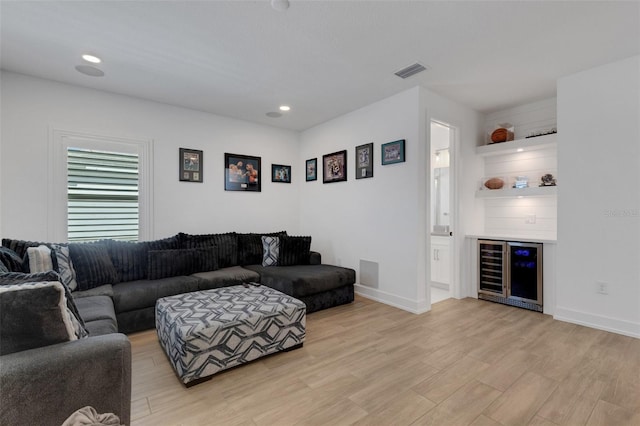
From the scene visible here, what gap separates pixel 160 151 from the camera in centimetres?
409

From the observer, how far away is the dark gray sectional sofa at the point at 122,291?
119 centimetres

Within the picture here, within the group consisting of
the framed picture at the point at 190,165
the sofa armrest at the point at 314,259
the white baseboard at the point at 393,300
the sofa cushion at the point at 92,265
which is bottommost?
the white baseboard at the point at 393,300

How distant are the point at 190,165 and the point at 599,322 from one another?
17.5ft

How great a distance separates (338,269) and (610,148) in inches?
128

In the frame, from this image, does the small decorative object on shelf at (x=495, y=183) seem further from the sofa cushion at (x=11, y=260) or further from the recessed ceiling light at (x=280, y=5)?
the sofa cushion at (x=11, y=260)

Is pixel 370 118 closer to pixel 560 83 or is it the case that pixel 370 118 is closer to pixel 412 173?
pixel 412 173

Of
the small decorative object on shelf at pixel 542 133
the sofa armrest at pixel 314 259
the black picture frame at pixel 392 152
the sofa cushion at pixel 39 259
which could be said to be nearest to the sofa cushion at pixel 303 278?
the sofa armrest at pixel 314 259

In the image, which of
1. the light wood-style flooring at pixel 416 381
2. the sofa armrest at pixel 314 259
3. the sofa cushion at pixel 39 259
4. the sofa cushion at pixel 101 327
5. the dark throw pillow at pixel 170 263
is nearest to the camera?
the light wood-style flooring at pixel 416 381

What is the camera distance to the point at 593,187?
10.3 feet

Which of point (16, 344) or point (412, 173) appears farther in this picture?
point (412, 173)

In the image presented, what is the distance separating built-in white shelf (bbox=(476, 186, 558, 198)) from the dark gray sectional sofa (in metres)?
2.36

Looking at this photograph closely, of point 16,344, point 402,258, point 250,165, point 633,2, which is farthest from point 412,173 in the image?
point 16,344

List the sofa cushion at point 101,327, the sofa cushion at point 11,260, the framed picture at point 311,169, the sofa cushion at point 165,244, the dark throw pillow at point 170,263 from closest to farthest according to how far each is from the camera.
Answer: the sofa cushion at point 101,327, the sofa cushion at point 11,260, the dark throw pillow at point 170,263, the sofa cushion at point 165,244, the framed picture at point 311,169

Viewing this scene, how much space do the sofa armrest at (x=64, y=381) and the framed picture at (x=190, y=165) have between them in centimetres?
321
